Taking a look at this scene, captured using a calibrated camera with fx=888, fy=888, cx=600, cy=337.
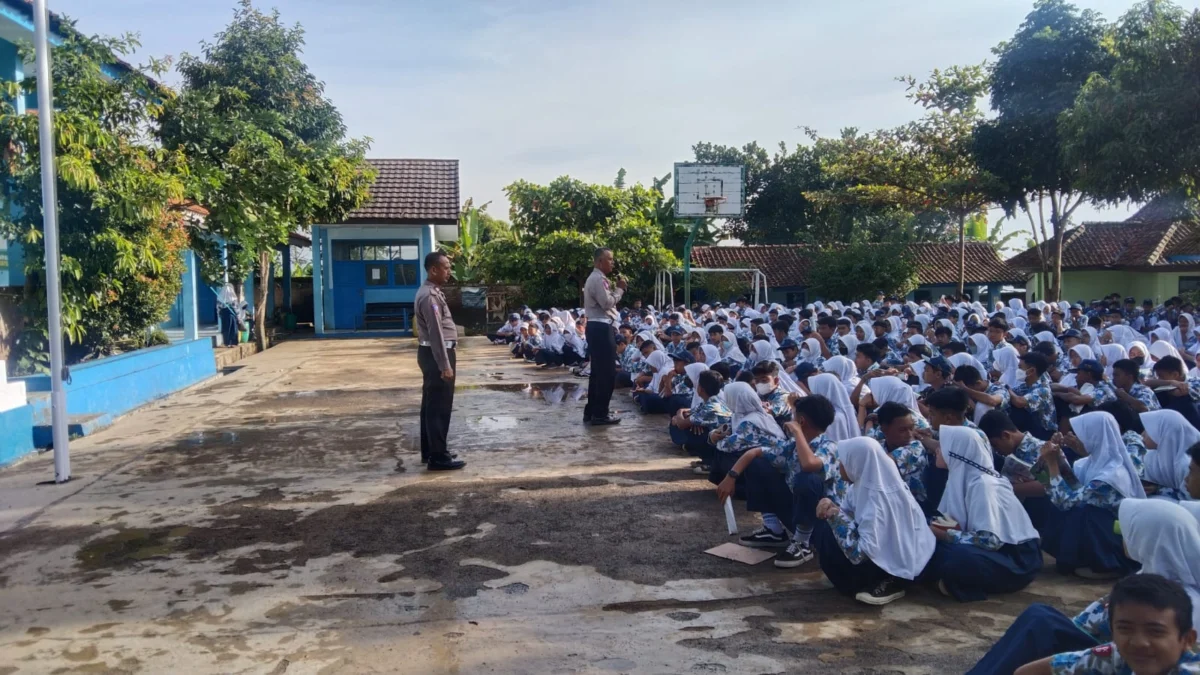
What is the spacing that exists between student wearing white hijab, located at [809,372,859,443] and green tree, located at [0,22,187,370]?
7.63 meters

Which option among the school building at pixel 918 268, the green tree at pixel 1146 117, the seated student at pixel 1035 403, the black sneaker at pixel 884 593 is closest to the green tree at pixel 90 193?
the black sneaker at pixel 884 593

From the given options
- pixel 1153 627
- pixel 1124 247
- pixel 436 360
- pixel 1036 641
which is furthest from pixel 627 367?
pixel 1124 247

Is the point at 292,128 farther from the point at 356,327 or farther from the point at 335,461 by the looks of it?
the point at 335,461

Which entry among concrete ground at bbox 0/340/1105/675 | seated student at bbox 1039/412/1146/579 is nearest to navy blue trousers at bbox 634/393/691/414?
concrete ground at bbox 0/340/1105/675

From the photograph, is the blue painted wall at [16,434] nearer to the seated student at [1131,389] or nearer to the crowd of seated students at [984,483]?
the crowd of seated students at [984,483]

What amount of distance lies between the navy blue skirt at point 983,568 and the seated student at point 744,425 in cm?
130

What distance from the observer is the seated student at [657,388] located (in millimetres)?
8914

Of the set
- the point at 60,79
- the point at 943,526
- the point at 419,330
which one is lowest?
the point at 943,526

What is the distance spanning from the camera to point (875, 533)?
402 centimetres

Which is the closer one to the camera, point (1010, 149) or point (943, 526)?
point (943, 526)

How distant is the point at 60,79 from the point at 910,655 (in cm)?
1033

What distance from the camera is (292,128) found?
19.9m

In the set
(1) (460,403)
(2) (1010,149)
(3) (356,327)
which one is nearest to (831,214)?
(2) (1010,149)

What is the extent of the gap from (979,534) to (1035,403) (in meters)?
3.05
